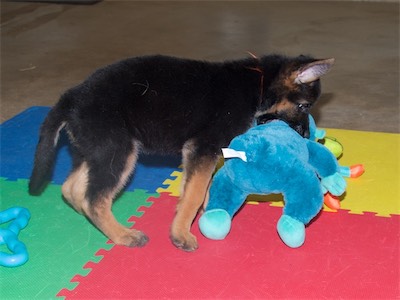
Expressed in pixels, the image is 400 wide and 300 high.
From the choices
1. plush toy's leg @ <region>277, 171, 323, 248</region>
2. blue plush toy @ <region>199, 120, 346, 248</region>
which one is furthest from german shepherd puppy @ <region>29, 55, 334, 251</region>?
plush toy's leg @ <region>277, 171, 323, 248</region>

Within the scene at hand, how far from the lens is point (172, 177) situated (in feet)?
13.9

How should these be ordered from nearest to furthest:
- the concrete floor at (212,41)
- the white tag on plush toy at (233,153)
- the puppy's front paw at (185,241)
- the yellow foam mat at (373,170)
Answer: the white tag on plush toy at (233,153), the puppy's front paw at (185,241), the yellow foam mat at (373,170), the concrete floor at (212,41)

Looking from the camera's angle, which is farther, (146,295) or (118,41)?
(118,41)

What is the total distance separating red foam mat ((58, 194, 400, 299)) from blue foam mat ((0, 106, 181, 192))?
60 centimetres

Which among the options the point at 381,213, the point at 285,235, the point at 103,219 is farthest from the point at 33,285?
the point at 381,213

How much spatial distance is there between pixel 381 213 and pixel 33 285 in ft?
7.12

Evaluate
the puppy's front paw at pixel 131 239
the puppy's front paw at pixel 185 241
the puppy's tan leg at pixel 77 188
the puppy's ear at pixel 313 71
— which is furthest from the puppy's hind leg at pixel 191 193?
the puppy's ear at pixel 313 71

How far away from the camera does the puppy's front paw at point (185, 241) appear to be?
129 inches

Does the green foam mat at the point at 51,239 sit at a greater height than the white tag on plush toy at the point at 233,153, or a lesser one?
lesser

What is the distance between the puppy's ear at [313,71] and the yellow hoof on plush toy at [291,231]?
0.84 meters

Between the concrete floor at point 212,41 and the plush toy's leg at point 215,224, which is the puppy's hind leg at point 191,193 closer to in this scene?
the plush toy's leg at point 215,224

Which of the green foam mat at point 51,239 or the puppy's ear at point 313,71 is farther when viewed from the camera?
the puppy's ear at point 313,71

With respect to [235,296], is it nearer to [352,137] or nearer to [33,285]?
[33,285]

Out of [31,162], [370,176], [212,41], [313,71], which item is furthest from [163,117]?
[212,41]
